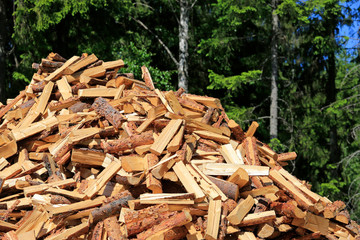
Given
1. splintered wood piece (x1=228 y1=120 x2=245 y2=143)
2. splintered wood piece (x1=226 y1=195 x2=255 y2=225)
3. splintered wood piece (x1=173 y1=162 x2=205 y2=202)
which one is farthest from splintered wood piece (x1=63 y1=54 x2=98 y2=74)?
splintered wood piece (x1=226 y1=195 x2=255 y2=225)

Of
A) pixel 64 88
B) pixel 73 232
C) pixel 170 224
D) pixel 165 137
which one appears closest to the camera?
pixel 170 224

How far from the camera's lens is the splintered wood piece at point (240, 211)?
11.4 feet

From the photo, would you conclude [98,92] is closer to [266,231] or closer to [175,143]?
[175,143]

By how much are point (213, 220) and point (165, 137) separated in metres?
1.03

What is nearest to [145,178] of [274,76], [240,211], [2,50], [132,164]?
[132,164]

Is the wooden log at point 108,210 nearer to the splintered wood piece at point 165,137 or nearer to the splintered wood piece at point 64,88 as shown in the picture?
the splintered wood piece at point 165,137

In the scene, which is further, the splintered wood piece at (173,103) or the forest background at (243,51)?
the forest background at (243,51)

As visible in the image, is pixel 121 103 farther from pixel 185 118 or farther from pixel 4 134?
pixel 4 134

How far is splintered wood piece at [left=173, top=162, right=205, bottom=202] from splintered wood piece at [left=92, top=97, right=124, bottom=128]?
939 mm

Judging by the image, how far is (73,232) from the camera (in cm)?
343

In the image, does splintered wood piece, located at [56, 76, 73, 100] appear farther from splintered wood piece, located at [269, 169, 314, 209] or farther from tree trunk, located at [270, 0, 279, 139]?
tree trunk, located at [270, 0, 279, 139]

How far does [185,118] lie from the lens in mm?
4387

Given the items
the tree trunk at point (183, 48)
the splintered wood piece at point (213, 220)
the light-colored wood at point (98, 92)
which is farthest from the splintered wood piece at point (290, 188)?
the tree trunk at point (183, 48)

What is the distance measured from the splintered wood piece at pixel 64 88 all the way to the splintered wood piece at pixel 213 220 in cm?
264
